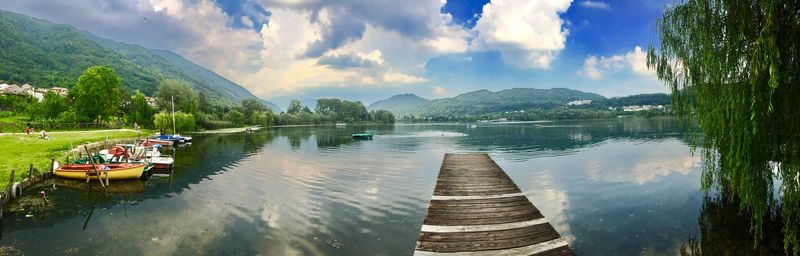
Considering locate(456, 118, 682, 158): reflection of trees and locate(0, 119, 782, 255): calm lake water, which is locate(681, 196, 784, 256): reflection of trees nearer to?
locate(0, 119, 782, 255): calm lake water

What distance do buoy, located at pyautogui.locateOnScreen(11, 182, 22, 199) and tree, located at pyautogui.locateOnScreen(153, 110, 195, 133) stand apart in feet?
223

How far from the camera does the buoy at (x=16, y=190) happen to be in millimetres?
20641

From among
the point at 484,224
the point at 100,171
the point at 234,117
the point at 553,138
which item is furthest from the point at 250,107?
the point at 484,224

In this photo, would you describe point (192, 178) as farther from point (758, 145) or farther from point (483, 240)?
point (758, 145)

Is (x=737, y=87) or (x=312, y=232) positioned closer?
(x=737, y=87)

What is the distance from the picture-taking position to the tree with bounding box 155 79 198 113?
348 feet

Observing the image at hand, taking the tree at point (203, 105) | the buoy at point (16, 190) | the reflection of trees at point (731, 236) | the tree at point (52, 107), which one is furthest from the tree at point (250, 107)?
the reflection of trees at point (731, 236)

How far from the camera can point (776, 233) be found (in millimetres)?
13781

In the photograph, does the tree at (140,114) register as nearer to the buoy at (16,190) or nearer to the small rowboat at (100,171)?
the small rowboat at (100,171)

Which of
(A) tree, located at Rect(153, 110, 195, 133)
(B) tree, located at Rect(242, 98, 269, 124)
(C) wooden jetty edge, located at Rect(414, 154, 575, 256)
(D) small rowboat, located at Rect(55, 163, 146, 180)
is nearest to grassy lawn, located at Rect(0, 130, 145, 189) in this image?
(D) small rowboat, located at Rect(55, 163, 146, 180)

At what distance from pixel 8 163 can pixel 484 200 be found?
34226 mm

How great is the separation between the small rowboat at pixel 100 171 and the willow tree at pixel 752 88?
117 ft

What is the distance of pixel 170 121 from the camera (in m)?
85.3

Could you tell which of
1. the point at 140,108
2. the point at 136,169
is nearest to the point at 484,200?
the point at 136,169
